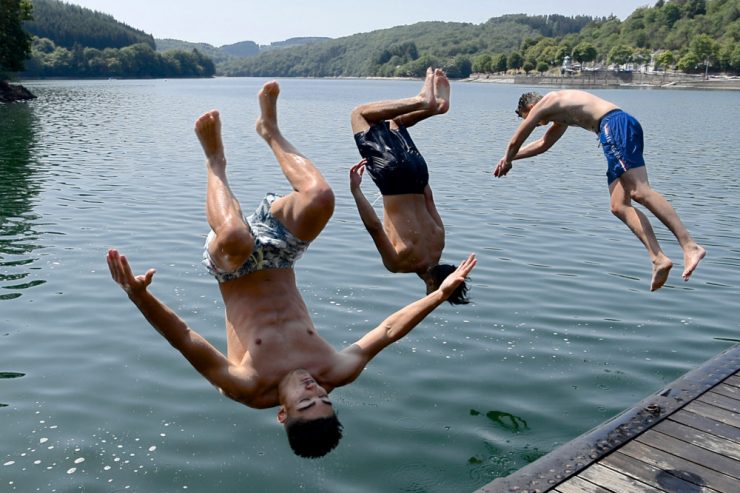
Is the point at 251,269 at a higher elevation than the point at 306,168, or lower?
lower

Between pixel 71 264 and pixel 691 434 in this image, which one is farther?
pixel 71 264

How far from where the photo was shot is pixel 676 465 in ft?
20.1

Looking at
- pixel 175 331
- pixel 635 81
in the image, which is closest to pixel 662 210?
pixel 175 331

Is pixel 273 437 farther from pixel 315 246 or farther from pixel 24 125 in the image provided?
pixel 24 125

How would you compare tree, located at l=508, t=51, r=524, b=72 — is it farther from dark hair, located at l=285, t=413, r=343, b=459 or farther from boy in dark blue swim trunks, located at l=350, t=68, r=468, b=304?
dark hair, located at l=285, t=413, r=343, b=459

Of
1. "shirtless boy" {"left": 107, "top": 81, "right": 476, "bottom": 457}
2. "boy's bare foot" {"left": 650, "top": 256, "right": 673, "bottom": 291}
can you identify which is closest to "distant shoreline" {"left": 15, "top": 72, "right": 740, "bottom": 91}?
"boy's bare foot" {"left": 650, "top": 256, "right": 673, "bottom": 291}

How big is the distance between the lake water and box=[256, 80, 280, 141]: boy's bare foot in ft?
10.4

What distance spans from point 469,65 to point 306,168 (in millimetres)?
197180

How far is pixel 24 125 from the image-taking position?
43.5 metres

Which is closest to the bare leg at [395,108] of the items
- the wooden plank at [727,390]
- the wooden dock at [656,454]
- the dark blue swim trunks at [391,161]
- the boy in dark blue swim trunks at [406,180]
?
the boy in dark blue swim trunks at [406,180]

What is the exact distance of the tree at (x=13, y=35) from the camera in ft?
215

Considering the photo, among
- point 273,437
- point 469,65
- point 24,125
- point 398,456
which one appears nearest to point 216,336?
point 273,437

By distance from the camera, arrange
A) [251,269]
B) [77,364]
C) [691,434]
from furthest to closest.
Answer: [77,364]
[691,434]
[251,269]

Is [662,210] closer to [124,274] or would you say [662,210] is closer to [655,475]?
[655,475]
